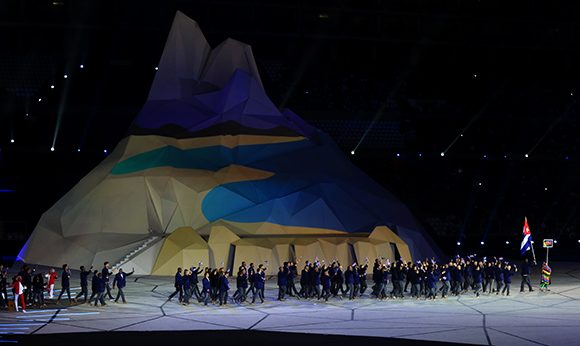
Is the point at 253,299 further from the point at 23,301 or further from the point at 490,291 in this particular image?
the point at 490,291

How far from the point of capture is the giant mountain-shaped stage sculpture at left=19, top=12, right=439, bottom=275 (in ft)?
130

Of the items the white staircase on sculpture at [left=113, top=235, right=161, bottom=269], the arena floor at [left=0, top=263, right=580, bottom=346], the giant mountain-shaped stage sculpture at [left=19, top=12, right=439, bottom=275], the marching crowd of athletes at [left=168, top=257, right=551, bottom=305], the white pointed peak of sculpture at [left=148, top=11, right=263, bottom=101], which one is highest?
the white pointed peak of sculpture at [left=148, top=11, right=263, bottom=101]

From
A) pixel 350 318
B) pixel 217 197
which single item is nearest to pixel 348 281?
pixel 350 318

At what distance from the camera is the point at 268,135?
45250 millimetres

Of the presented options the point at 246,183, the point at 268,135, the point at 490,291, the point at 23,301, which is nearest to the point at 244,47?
the point at 268,135

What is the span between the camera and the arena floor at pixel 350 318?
2294 cm

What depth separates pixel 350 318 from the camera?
26.3 metres

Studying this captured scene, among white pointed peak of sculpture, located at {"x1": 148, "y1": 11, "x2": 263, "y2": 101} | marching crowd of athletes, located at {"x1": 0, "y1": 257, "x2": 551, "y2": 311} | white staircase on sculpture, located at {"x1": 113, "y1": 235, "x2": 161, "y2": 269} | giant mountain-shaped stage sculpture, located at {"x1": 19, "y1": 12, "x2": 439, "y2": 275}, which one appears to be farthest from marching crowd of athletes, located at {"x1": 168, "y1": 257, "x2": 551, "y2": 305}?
white pointed peak of sculpture, located at {"x1": 148, "y1": 11, "x2": 263, "y2": 101}

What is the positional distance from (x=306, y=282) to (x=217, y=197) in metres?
11.5

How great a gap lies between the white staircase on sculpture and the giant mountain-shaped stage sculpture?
0.06m

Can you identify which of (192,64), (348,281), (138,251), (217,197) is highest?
(192,64)

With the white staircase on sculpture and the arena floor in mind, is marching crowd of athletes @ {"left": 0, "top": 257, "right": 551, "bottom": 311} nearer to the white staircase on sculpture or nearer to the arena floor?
the arena floor

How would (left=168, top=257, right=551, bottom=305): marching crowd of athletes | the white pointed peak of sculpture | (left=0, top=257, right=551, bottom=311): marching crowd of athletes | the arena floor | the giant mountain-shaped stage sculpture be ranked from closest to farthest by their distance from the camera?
the arena floor, (left=0, top=257, right=551, bottom=311): marching crowd of athletes, (left=168, top=257, right=551, bottom=305): marching crowd of athletes, the giant mountain-shaped stage sculpture, the white pointed peak of sculpture

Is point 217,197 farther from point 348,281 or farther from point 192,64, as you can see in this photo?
point 348,281
